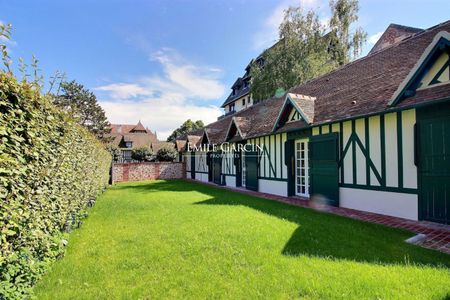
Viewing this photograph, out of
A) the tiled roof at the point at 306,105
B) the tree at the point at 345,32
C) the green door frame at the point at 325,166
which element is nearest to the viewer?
the green door frame at the point at 325,166

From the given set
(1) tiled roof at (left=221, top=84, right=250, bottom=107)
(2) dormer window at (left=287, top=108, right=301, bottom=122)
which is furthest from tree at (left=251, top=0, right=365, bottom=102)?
(2) dormer window at (left=287, top=108, right=301, bottom=122)

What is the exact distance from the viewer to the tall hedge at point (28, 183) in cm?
236

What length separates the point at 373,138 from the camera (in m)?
6.79

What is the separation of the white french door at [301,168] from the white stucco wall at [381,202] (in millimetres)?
1871

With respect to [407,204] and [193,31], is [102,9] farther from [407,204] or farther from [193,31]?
[407,204]

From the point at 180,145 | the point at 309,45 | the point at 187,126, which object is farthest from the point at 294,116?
the point at 187,126

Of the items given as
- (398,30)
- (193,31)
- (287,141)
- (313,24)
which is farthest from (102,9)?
(398,30)

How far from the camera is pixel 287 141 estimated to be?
33.2 feet

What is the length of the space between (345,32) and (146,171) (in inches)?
854

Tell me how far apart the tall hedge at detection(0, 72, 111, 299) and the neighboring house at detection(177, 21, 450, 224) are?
281 inches

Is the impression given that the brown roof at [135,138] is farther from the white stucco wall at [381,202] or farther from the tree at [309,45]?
the white stucco wall at [381,202]

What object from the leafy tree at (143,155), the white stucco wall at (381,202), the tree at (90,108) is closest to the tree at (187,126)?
the tree at (90,108)

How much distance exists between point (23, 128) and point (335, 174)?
7.79 m

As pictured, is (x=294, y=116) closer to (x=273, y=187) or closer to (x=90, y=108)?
(x=273, y=187)
